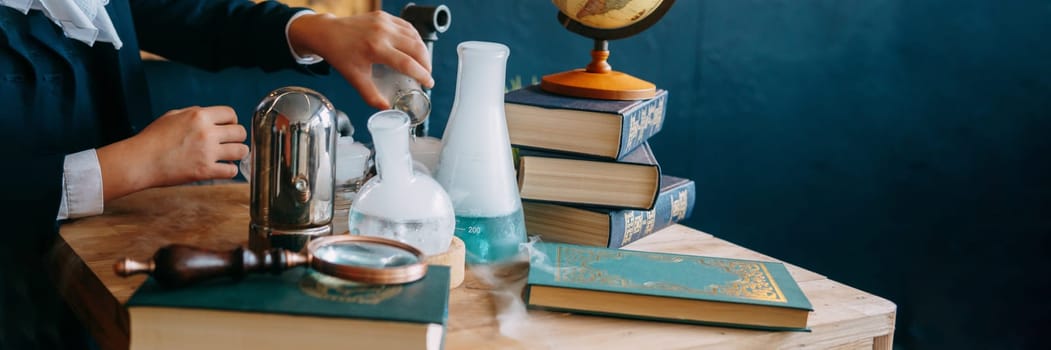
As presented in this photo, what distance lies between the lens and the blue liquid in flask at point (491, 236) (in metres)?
0.86

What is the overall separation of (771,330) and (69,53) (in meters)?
0.84

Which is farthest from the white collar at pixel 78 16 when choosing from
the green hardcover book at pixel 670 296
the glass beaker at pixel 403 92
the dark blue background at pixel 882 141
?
the dark blue background at pixel 882 141

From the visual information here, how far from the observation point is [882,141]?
7.29 feet

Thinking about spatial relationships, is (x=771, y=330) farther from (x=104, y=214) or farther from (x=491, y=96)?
(x=104, y=214)

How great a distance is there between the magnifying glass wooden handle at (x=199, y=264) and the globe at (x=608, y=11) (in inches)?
21.0

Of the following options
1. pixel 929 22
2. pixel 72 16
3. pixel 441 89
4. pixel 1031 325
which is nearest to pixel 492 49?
pixel 72 16

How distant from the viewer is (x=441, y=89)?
74.7 inches

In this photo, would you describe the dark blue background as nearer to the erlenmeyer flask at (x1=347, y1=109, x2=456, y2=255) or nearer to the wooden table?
the wooden table

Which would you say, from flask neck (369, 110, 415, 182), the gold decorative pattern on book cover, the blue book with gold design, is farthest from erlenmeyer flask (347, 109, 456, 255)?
the blue book with gold design

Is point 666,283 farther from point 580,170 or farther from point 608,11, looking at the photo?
point 608,11

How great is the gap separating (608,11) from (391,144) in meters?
0.41

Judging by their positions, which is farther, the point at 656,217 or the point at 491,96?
the point at 656,217

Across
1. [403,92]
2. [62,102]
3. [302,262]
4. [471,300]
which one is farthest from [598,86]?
[62,102]

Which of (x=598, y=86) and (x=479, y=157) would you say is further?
(x=598, y=86)
